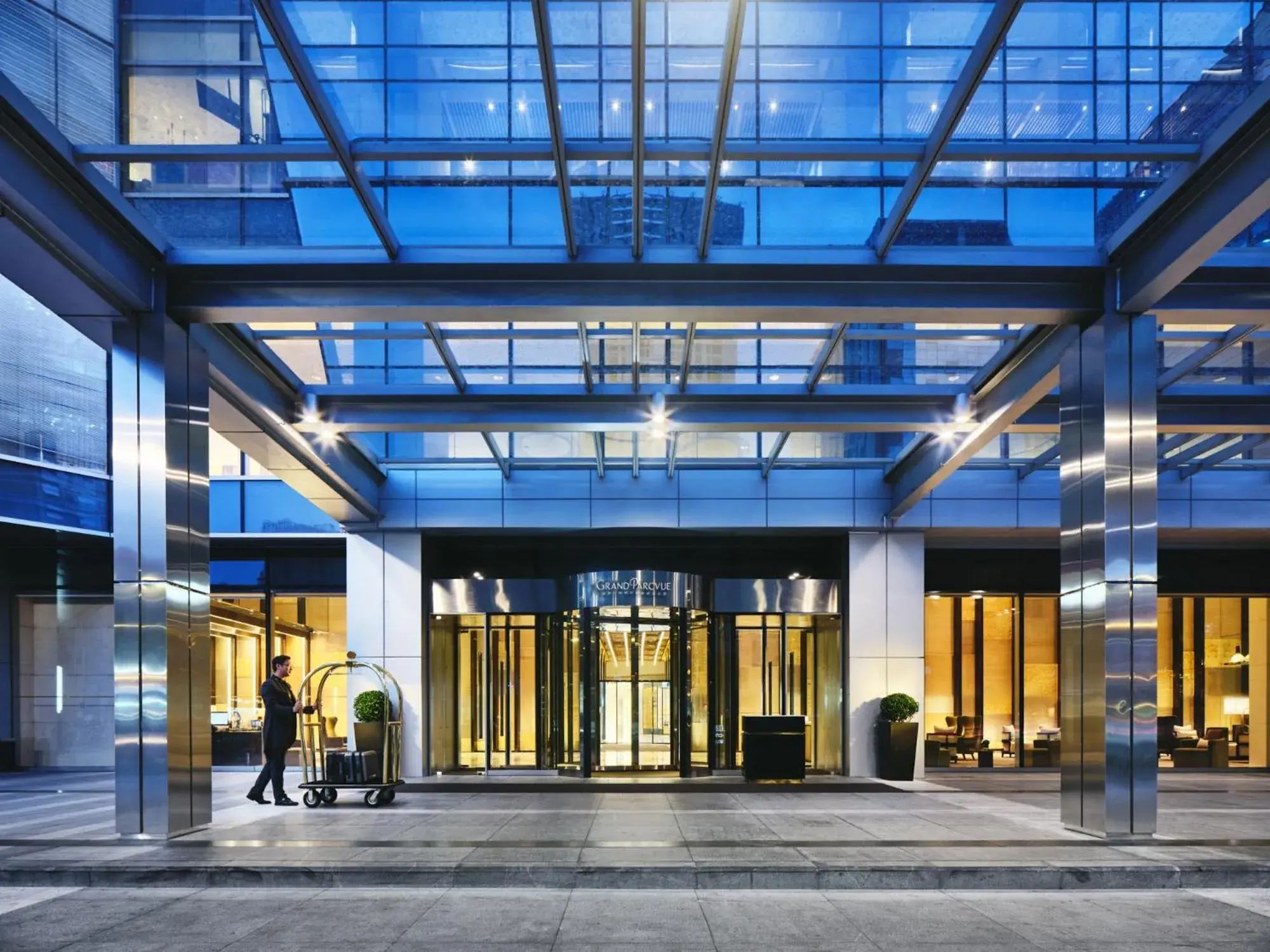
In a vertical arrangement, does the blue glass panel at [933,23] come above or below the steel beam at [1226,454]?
above

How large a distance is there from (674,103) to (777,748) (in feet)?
38.9

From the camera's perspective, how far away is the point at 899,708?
19.0m

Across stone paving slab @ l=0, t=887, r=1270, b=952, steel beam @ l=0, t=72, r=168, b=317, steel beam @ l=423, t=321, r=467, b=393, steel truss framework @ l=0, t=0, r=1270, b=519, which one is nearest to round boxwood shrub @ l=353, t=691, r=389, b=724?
steel truss framework @ l=0, t=0, r=1270, b=519

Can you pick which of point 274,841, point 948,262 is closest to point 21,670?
point 274,841

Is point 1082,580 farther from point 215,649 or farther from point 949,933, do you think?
point 215,649

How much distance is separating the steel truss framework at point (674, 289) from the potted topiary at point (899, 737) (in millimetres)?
4884

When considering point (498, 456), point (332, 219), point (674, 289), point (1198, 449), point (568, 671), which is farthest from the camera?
point (568, 671)

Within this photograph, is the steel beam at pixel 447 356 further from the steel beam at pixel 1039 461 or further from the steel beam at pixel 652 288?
the steel beam at pixel 1039 461

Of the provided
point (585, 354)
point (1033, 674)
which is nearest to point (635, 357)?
point (585, 354)

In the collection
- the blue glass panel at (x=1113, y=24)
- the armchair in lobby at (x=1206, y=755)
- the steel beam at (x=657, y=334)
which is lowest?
the armchair in lobby at (x=1206, y=755)

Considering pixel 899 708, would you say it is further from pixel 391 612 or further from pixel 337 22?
pixel 337 22

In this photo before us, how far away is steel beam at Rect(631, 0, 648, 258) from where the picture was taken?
24.7 ft

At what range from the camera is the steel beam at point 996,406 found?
1233 centimetres

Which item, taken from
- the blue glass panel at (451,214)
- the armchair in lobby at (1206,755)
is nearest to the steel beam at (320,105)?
the blue glass panel at (451,214)
